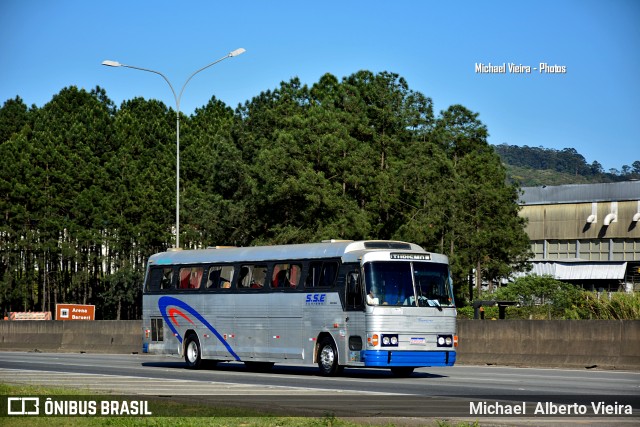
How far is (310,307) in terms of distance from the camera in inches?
1088

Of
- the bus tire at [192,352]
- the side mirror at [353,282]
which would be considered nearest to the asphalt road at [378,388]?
the bus tire at [192,352]

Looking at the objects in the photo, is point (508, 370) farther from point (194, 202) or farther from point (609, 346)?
point (194, 202)

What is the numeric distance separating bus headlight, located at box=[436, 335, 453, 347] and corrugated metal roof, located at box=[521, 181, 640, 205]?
8347 centimetres

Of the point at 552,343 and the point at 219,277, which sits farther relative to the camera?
the point at 219,277

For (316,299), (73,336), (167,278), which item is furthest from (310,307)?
(73,336)

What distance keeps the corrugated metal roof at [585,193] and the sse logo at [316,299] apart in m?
83.1

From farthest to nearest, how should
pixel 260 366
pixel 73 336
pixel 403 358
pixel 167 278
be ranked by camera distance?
pixel 73 336, pixel 167 278, pixel 260 366, pixel 403 358

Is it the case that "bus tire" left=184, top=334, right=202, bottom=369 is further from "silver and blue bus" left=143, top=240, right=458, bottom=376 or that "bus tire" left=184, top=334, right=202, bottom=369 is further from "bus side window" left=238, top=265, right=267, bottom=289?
"bus side window" left=238, top=265, right=267, bottom=289

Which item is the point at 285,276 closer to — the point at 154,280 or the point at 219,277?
the point at 219,277

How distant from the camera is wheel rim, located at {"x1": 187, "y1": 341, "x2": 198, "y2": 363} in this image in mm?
31703

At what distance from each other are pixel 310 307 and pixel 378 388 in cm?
653

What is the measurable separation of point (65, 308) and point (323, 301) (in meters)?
33.5

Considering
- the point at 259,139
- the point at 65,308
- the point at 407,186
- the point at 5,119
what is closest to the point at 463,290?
the point at 407,186

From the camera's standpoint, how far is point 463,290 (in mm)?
76875
